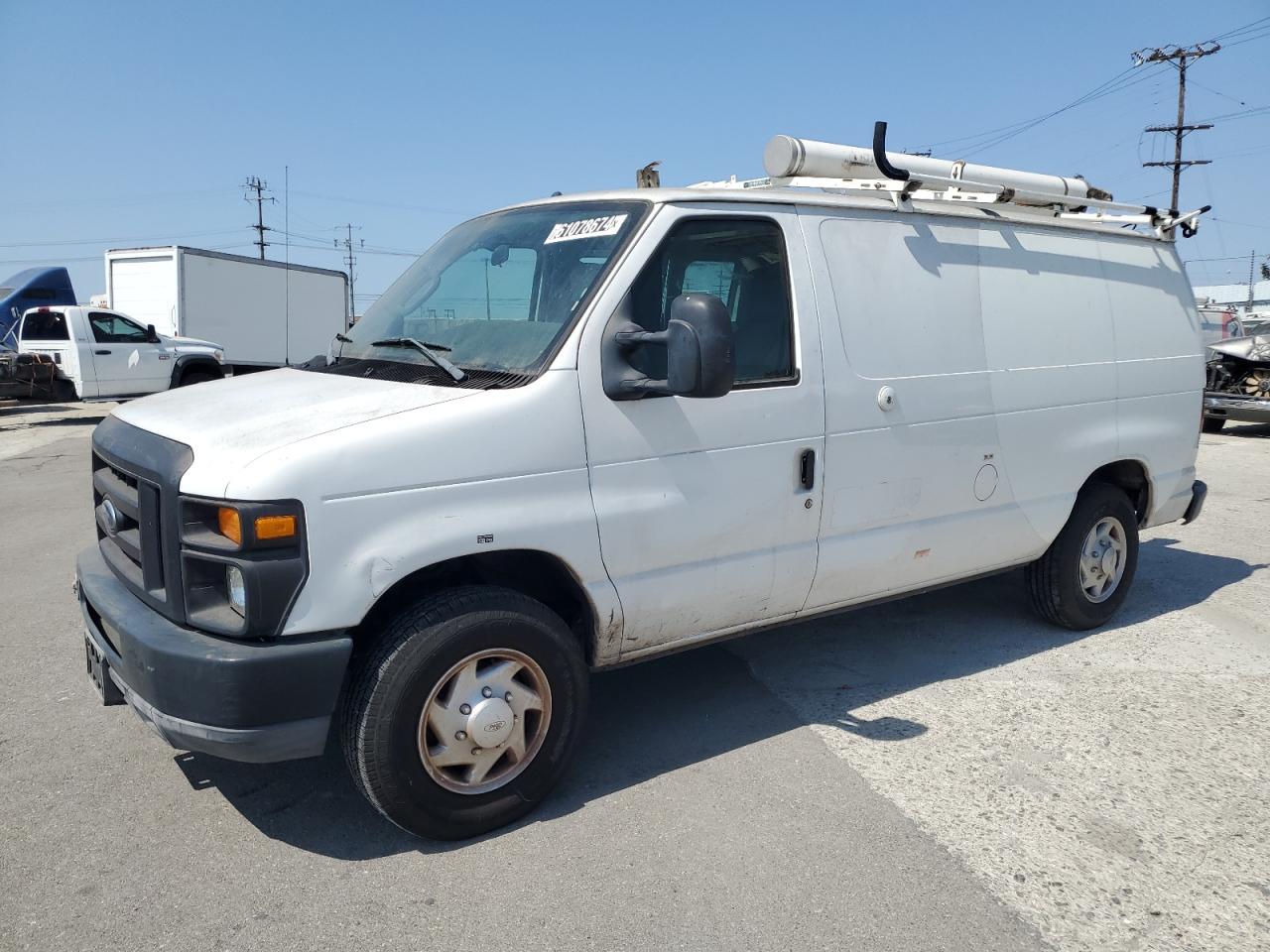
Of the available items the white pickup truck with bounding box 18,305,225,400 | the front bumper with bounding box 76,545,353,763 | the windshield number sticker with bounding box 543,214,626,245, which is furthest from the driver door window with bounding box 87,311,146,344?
the front bumper with bounding box 76,545,353,763

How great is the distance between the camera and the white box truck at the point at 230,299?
20922mm

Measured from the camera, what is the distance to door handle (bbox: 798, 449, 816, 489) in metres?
3.90

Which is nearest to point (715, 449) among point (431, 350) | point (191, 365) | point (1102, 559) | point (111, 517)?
point (431, 350)

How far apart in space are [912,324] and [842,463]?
2.49 feet

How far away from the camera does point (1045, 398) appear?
15.9ft

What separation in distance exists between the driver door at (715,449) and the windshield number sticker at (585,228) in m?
0.15

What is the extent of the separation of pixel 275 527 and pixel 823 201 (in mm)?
2561

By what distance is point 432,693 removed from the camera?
3127 millimetres

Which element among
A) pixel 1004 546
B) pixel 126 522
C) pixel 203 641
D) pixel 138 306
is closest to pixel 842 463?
pixel 1004 546

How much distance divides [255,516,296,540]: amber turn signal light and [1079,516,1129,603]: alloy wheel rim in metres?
4.17

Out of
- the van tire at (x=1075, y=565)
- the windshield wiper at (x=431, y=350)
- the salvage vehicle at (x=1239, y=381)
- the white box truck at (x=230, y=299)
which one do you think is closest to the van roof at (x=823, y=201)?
the windshield wiper at (x=431, y=350)

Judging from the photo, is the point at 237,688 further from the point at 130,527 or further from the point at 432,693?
the point at 130,527

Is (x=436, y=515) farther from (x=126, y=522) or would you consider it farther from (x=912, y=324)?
(x=912, y=324)

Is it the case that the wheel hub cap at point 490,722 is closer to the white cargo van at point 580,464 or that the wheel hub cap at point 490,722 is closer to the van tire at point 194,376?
the white cargo van at point 580,464
